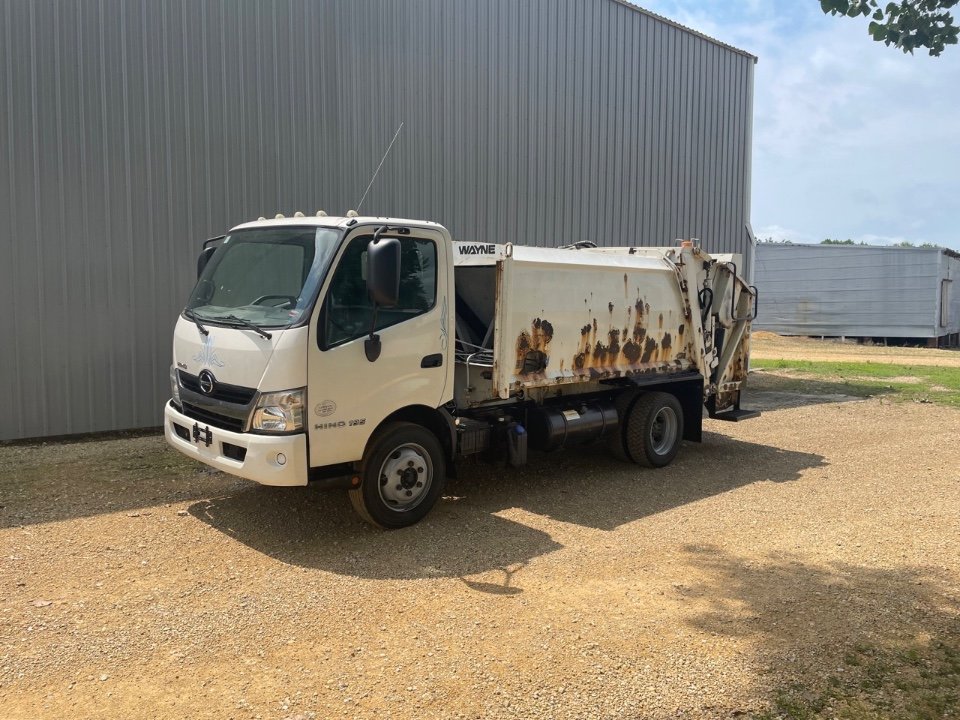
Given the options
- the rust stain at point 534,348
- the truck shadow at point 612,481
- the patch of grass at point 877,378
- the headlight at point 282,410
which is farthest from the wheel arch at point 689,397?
the patch of grass at point 877,378

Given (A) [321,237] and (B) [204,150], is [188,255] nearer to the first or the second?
(B) [204,150]

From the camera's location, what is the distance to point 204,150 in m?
10.3

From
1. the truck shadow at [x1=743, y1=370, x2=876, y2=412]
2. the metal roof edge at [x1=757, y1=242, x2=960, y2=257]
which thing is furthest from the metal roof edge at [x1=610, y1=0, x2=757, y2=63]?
the metal roof edge at [x1=757, y1=242, x2=960, y2=257]

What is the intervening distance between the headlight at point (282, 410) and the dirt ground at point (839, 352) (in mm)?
21896

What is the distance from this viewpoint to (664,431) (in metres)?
9.01

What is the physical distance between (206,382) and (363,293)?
137cm

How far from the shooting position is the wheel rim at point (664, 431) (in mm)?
8922

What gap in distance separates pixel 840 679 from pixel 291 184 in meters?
9.36

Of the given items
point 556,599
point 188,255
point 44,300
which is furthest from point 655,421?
point 44,300

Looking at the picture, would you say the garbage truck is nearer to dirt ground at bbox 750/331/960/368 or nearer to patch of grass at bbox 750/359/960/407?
patch of grass at bbox 750/359/960/407

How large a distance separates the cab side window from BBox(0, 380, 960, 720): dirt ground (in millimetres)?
1657

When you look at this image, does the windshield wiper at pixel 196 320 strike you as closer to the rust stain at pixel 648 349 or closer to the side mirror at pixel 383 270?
the side mirror at pixel 383 270

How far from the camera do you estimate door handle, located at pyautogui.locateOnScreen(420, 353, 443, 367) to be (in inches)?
244

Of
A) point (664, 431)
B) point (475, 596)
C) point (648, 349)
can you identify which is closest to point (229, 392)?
point (475, 596)
